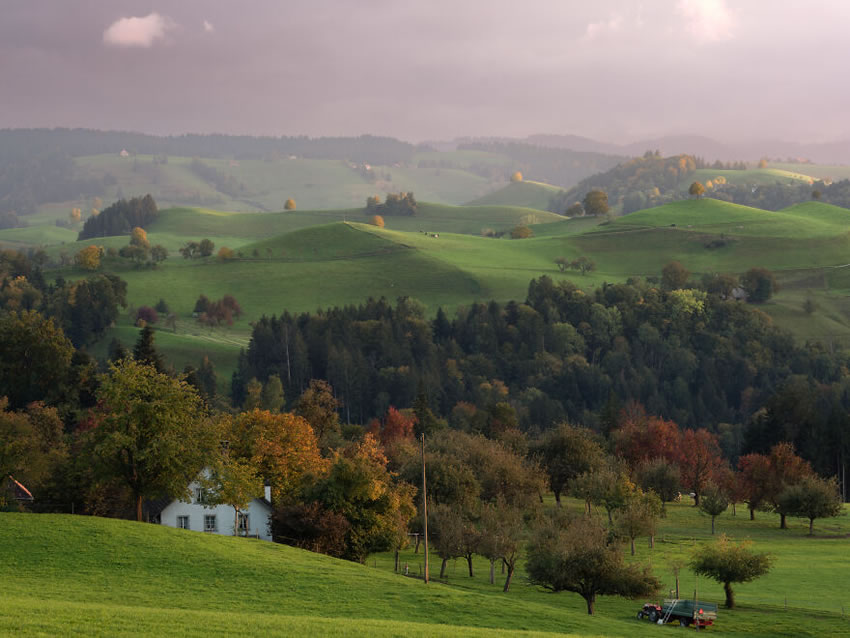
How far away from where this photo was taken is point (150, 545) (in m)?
55.0

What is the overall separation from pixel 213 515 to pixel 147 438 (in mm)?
11417

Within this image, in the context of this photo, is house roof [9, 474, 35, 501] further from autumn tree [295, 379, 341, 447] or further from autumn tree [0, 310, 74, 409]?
autumn tree [295, 379, 341, 447]

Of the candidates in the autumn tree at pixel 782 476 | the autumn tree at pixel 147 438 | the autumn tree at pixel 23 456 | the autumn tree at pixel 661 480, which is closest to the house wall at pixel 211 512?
the autumn tree at pixel 147 438

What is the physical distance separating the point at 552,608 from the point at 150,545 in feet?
74.0

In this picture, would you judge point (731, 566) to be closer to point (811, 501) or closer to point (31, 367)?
point (811, 501)

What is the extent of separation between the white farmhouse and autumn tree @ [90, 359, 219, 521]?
23.8 feet

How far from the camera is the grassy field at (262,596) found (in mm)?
37469

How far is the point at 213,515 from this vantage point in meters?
75.5

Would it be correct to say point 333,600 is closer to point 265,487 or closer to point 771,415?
point 265,487

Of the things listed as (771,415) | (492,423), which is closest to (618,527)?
(492,423)

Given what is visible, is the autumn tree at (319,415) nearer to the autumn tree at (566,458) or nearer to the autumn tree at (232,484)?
the autumn tree at (566,458)

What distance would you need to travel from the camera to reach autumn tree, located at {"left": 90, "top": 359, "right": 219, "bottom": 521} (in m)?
65.9

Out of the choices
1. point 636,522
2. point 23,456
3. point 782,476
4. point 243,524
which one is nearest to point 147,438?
point 23,456

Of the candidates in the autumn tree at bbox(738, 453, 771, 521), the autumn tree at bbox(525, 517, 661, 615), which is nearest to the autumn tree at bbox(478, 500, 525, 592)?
the autumn tree at bbox(525, 517, 661, 615)
